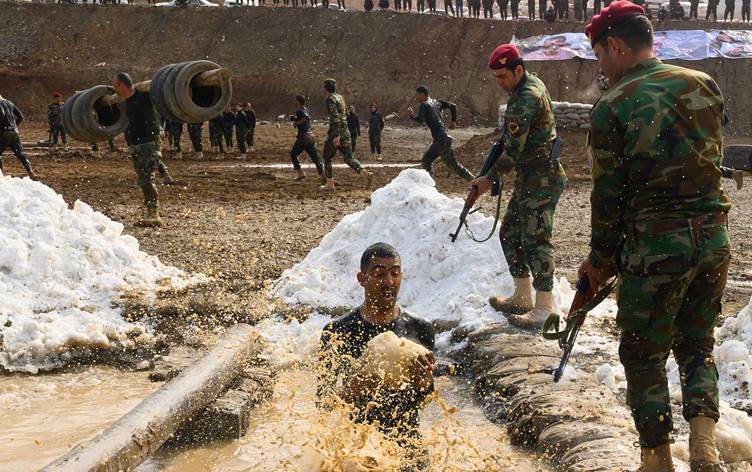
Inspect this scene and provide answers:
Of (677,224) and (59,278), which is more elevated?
(677,224)

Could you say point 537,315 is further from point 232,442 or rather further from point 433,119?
point 433,119

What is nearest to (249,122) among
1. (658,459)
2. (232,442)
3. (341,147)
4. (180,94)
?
(341,147)

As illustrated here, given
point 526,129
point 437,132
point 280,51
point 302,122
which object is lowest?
point 437,132

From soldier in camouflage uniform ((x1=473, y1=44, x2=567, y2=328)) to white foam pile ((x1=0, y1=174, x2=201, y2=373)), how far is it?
2907 millimetres

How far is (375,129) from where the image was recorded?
70.9 feet

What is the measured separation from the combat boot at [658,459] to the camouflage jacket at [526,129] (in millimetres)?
2828

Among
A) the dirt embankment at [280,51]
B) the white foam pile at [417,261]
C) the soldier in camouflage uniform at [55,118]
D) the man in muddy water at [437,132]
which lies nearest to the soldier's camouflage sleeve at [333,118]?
the man in muddy water at [437,132]

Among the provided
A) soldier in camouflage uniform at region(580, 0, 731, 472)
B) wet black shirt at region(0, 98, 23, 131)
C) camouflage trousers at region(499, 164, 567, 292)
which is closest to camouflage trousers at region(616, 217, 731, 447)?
soldier in camouflage uniform at region(580, 0, 731, 472)

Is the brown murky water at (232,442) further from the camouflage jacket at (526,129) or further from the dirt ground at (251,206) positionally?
the dirt ground at (251,206)

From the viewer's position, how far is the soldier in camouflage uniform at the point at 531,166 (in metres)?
5.87

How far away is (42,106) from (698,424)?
3477cm

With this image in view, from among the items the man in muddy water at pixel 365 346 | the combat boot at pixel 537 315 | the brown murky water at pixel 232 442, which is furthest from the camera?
the combat boot at pixel 537 315

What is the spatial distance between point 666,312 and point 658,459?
1.92 feet

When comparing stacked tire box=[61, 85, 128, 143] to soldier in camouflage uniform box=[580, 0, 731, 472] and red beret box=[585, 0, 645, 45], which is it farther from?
soldier in camouflage uniform box=[580, 0, 731, 472]
